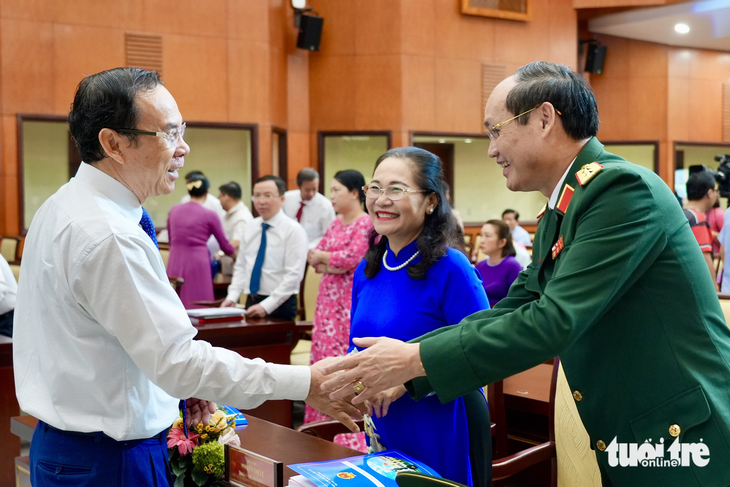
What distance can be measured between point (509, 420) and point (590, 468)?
1.22 metres

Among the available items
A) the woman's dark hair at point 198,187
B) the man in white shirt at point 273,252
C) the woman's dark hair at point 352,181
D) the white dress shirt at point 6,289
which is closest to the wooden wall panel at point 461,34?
the woman's dark hair at point 198,187

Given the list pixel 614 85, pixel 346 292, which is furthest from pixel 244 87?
pixel 614 85

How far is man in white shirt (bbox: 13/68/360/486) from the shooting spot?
145 cm

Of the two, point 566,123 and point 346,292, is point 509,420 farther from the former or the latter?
point 566,123

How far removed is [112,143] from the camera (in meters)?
1.58

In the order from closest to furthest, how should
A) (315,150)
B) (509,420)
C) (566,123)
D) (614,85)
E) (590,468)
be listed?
(566,123), (590,468), (509,420), (315,150), (614,85)

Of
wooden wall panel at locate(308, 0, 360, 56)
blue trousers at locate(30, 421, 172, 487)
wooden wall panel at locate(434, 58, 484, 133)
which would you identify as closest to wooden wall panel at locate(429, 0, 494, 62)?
wooden wall panel at locate(434, 58, 484, 133)

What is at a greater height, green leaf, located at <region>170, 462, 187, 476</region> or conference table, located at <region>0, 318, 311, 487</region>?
green leaf, located at <region>170, 462, 187, 476</region>

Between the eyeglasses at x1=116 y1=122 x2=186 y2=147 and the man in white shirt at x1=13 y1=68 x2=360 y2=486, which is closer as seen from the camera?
the man in white shirt at x1=13 y1=68 x2=360 y2=486

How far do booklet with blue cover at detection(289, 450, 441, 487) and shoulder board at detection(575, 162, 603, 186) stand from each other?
26.4 inches

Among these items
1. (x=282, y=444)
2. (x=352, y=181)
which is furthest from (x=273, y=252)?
(x=282, y=444)

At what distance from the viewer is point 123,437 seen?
4.86ft

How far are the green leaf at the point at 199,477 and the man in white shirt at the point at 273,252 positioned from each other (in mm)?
2898

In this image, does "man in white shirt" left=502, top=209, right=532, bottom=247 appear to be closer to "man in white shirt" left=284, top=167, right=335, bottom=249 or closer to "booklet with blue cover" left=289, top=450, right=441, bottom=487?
"man in white shirt" left=284, top=167, right=335, bottom=249
